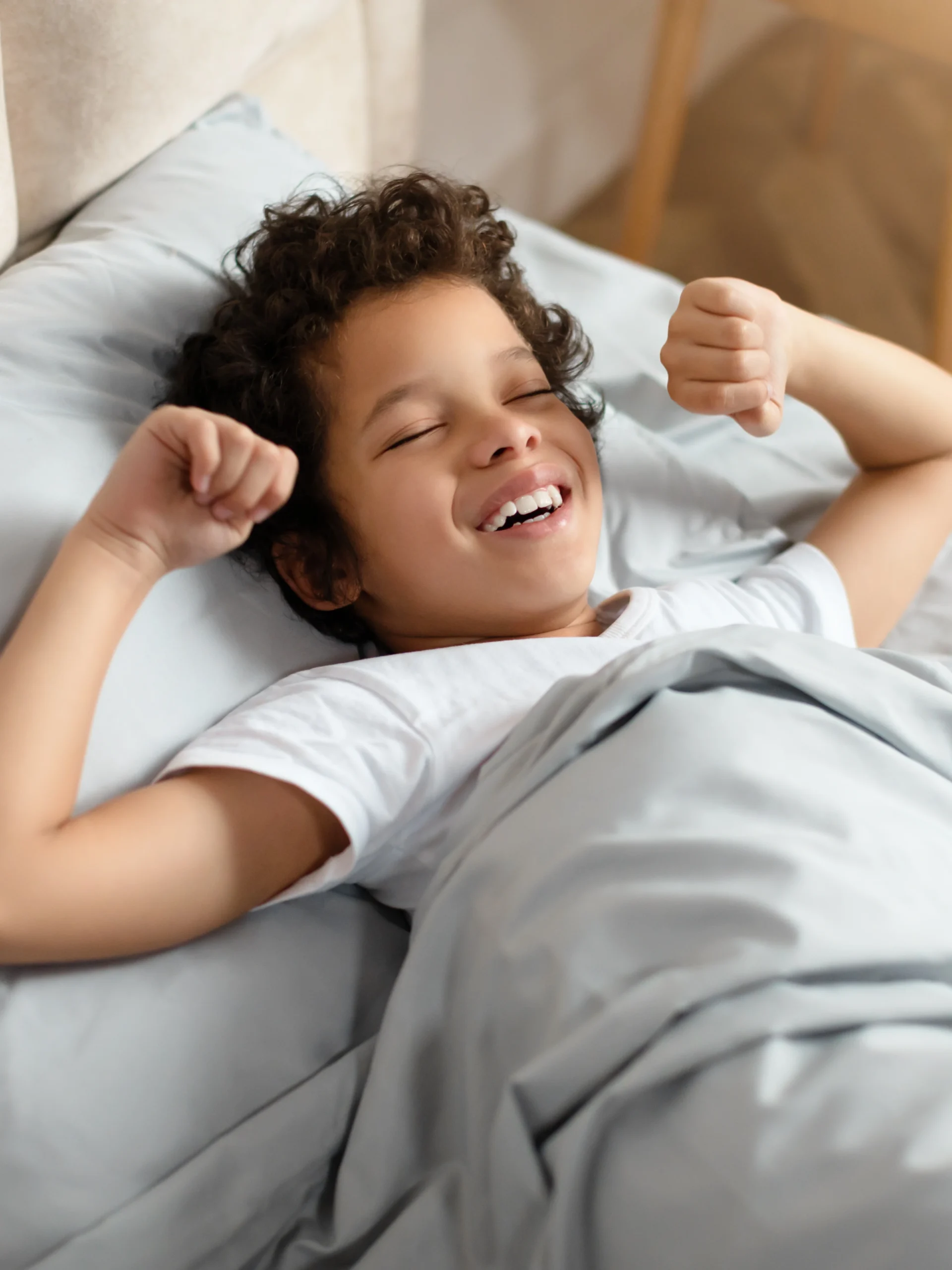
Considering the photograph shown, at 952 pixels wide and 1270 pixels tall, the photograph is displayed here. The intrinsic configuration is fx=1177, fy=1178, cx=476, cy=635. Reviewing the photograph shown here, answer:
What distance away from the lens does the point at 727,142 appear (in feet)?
8.41

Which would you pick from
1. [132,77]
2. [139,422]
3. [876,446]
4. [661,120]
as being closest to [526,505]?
[139,422]

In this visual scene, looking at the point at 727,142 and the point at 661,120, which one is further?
the point at 727,142

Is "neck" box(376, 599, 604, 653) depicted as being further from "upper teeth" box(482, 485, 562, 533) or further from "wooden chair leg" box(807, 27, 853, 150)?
"wooden chair leg" box(807, 27, 853, 150)

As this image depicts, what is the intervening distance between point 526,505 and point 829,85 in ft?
6.62

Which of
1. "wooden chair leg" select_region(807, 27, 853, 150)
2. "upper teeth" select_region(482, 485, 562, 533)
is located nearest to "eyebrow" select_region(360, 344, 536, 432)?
"upper teeth" select_region(482, 485, 562, 533)

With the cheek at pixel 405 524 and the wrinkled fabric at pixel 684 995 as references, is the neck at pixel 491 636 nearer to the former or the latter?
the cheek at pixel 405 524

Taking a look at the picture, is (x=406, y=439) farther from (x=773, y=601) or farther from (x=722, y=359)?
(x=773, y=601)

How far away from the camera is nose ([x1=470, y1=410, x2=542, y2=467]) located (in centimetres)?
89

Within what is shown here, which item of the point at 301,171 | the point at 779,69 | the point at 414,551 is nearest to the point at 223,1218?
the point at 414,551

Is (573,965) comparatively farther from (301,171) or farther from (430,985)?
(301,171)

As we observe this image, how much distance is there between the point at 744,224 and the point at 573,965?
6.69ft

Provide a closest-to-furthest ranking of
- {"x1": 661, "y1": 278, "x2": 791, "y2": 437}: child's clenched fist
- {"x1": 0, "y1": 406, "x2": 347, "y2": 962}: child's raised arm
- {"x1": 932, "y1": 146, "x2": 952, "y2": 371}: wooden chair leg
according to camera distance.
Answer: {"x1": 0, "y1": 406, "x2": 347, "y2": 962}: child's raised arm < {"x1": 661, "y1": 278, "x2": 791, "y2": 437}: child's clenched fist < {"x1": 932, "y1": 146, "x2": 952, "y2": 371}: wooden chair leg

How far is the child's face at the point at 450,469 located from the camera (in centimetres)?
90

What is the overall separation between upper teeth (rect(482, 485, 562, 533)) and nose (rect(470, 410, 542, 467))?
0.03 metres
